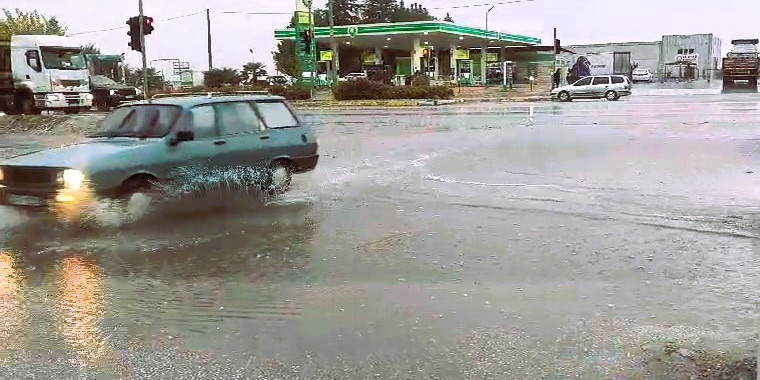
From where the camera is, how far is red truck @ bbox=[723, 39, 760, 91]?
159ft

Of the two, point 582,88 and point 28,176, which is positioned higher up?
point 582,88

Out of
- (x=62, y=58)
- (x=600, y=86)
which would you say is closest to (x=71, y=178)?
(x=62, y=58)

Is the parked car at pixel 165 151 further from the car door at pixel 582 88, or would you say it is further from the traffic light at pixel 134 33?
the car door at pixel 582 88

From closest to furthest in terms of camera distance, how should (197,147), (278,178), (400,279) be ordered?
1. (400,279)
2. (197,147)
3. (278,178)

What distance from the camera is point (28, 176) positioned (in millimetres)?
8406

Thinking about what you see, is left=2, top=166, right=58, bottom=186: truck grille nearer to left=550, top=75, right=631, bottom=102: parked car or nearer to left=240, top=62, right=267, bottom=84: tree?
left=550, top=75, right=631, bottom=102: parked car

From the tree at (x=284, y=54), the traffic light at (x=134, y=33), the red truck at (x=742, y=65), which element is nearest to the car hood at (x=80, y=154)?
the traffic light at (x=134, y=33)

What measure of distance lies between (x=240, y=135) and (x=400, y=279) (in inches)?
185

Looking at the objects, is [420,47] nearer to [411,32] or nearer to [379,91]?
[411,32]

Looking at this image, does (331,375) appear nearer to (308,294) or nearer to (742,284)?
(308,294)

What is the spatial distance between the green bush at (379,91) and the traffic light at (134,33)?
18538 mm

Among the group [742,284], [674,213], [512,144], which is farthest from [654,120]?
[742,284]

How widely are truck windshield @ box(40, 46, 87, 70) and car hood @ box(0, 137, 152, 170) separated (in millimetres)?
22234

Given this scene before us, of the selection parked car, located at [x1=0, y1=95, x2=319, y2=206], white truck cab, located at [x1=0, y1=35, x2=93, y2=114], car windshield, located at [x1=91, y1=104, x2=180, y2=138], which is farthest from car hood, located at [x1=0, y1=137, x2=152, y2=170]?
white truck cab, located at [x1=0, y1=35, x2=93, y2=114]
